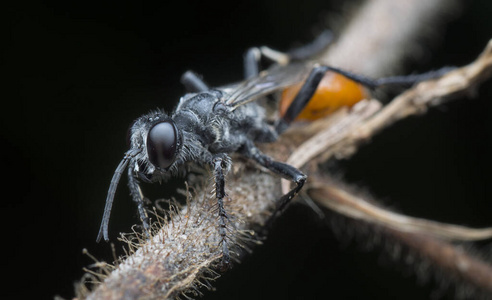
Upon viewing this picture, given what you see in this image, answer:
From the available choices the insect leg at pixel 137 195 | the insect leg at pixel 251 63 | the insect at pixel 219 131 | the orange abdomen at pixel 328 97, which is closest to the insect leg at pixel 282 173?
the insect at pixel 219 131

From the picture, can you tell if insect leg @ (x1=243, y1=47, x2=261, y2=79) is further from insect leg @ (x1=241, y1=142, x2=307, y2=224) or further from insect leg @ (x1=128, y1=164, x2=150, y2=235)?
insect leg @ (x1=128, y1=164, x2=150, y2=235)

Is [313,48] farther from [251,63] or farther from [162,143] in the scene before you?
[162,143]

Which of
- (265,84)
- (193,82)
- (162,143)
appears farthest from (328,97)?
(162,143)

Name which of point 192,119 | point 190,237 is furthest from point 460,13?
point 190,237

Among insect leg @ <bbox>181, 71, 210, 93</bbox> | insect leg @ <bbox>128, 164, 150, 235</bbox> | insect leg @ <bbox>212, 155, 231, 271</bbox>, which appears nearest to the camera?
insect leg @ <bbox>212, 155, 231, 271</bbox>

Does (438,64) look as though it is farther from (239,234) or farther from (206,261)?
(206,261)

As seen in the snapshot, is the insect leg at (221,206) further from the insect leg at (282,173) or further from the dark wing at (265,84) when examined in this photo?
the dark wing at (265,84)

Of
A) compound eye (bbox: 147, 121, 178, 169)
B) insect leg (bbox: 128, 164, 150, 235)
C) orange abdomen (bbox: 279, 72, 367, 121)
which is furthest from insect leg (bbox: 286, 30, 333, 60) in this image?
insect leg (bbox: 128, 164, 150, 235)
